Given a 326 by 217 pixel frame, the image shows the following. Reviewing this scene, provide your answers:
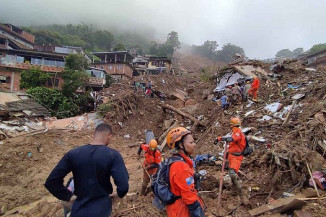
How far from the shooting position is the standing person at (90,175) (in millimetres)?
2051

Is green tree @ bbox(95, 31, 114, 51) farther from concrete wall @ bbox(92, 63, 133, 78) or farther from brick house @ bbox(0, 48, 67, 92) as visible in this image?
brick house @ bbox(0, 48, 67, 92)

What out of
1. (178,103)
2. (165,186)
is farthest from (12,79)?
(165,186)

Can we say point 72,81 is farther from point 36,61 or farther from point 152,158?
point 152,158

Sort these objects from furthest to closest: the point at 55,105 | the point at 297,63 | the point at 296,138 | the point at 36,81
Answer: the point at 36,81 → the point at 55,105 → the point at 297,63 → the point at 296,138

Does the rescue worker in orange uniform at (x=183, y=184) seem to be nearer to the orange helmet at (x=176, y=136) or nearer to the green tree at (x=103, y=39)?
the orange helmet at (x=176, y=136)

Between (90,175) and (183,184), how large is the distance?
0.89m

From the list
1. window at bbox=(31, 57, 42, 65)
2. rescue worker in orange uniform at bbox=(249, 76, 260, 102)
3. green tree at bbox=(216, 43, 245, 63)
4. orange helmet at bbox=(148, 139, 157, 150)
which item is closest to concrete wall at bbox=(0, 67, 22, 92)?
window at bbox=(31, 57, 42, 65)

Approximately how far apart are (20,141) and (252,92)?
1190 cm

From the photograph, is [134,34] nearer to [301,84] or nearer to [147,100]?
[147,100]

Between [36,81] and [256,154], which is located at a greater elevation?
[36,81]

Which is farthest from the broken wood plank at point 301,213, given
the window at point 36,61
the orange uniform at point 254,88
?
the window at point 36,61

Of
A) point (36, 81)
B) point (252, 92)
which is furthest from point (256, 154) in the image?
point (36, 81)

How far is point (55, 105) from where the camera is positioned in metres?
19.7

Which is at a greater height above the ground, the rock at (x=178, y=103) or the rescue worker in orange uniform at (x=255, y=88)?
the rescue worker in orange uniform at (x=255, y=88)
